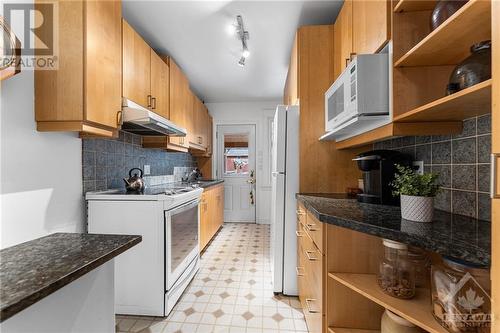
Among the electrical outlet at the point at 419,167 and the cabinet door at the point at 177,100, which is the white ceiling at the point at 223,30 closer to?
the cabinet door at the point at 177,100

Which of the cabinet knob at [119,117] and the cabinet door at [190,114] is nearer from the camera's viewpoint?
the cabinet knob at [119,117]

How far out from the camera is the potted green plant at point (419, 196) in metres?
0.95

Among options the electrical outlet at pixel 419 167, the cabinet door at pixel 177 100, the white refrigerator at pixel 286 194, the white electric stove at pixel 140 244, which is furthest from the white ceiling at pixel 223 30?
the white electric stove at pixel 140 244

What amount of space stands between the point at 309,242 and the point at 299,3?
6.26 feet

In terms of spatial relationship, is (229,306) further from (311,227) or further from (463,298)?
(463,298)

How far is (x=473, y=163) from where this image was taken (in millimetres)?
1018

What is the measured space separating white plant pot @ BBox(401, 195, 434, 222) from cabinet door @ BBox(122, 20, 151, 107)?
1.98m

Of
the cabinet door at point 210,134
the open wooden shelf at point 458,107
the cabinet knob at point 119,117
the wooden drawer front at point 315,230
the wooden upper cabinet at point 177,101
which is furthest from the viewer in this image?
the cabinet door at point 210,134

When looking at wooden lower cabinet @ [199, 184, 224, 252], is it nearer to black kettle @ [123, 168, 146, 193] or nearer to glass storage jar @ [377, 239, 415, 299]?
black kettle @ [123, 168, 146, 193]

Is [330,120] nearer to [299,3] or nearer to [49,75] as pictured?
[299,3]

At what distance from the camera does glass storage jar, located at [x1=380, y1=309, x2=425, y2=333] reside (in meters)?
0.85

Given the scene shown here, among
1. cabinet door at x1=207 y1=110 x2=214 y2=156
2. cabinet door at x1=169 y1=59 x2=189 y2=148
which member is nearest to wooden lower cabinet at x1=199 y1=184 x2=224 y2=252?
cabinet door at x1=169 y1=59 x2=189 y2=148

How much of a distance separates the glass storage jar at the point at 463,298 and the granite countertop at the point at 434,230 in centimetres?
5

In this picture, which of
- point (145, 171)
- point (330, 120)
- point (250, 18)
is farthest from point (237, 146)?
point (330, 120)
